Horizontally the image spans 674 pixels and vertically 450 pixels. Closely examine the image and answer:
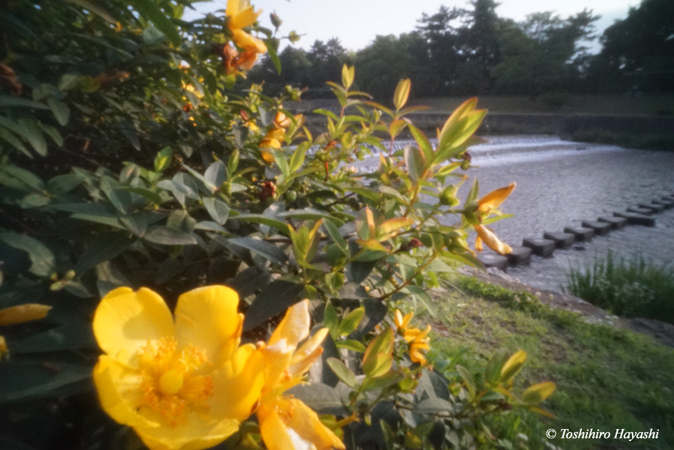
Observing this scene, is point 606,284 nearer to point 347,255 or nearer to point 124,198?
point 347,255

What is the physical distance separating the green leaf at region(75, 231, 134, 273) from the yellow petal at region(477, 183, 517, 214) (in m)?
0.50

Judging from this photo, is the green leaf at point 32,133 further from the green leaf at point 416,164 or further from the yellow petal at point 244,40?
the green leaf at point 416,164

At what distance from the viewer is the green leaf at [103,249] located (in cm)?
45

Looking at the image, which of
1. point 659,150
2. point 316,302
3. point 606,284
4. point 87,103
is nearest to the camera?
point 316,302

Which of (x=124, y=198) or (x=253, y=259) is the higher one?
(x=124, y=198)

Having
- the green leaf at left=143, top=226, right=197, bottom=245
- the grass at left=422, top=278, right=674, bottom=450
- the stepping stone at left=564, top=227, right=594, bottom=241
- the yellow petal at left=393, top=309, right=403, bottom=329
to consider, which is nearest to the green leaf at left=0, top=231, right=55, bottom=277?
the green leaf at left=143, top=226, right=197, bottom=245

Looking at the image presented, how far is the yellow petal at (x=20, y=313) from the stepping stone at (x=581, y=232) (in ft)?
15.0

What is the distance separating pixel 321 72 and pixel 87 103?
22.1 ft

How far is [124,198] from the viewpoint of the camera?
495mm

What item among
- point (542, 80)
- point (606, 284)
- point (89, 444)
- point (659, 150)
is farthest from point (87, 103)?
point (542, 80)

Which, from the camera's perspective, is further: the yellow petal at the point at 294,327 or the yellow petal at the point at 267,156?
the yellow petal at the point at 267,156

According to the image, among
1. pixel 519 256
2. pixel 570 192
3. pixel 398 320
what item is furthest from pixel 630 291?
pixel 570 192

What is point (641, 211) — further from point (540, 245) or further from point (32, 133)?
point (32, 133)

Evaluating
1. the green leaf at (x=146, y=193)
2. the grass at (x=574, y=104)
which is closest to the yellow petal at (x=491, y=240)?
the green leaf at (x=146, y=193)
